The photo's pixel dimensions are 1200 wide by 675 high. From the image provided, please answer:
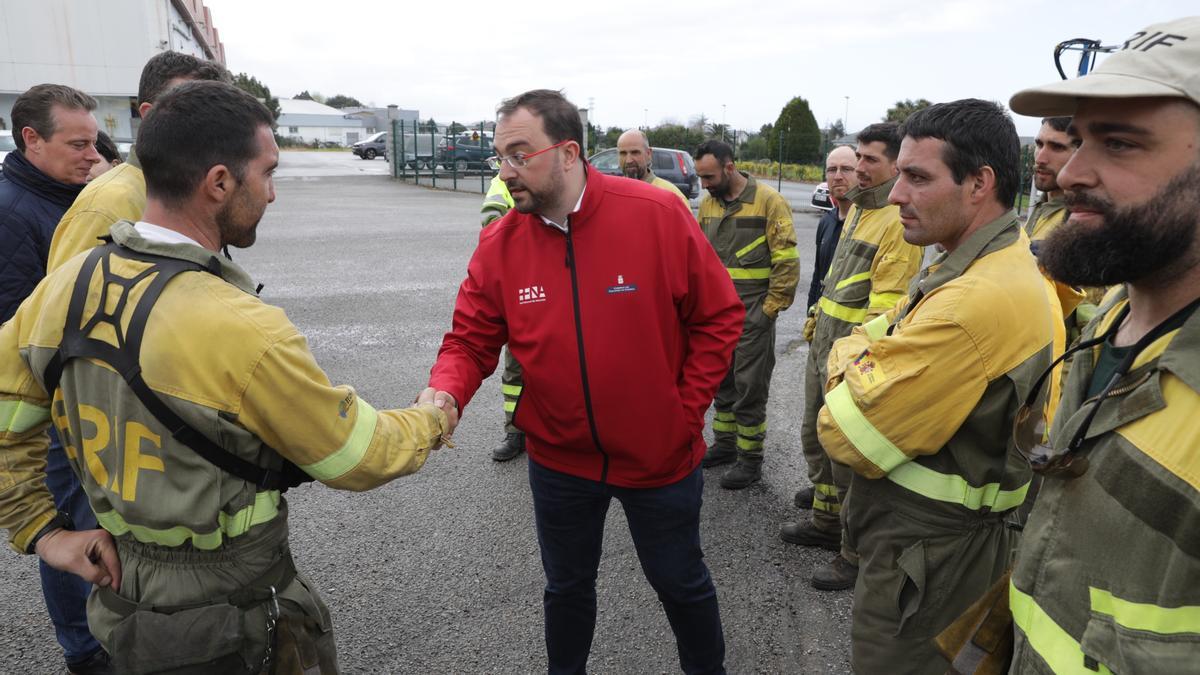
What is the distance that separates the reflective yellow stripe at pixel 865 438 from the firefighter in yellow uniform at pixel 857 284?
1.65 meters

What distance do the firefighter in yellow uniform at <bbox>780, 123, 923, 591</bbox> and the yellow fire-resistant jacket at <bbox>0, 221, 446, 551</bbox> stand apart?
8.97 feet

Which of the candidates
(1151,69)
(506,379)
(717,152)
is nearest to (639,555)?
(1151,69)

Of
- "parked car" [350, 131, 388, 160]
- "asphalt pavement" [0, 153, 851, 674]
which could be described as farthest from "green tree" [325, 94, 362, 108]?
"asphalt pavement" [0, 153, 851, 674]

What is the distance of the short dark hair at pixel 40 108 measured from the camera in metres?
3.35

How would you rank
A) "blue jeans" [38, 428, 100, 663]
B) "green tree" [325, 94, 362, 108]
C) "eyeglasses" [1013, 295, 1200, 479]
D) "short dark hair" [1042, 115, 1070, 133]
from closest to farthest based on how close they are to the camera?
"eyeglasses" [1013, 295, 1200, 479], "blue jeans" [38, 428, 100, 663], "short dark hair" [1042, 115, 1070, 133], "green tree" [325, 94, 362, 108]

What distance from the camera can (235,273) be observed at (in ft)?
6.09

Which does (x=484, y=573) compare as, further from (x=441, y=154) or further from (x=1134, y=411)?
(x=441, y=154)

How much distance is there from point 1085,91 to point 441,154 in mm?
29570

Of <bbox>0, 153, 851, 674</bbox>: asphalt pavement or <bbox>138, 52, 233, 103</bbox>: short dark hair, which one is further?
<bbox>138, 52, 233, 103</bbox>: short dark hair

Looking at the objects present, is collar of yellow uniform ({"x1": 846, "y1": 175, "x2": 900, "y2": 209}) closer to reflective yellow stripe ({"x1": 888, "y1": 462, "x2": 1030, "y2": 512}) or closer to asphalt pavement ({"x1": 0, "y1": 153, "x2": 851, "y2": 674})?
asphalt pavement ({"x1": 0, "y1": 153, "x2": 851, "y2": 674})

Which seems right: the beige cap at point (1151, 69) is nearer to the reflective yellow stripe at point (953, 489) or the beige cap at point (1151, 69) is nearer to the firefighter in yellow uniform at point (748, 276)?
the reflective yellow stripe at point (953, 489)

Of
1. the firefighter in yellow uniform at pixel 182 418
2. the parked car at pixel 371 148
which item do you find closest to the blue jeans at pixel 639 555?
the firefighter in yellow uniform at pixel 182 418

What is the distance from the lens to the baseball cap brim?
3.95 ft

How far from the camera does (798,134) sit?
3334 cm
